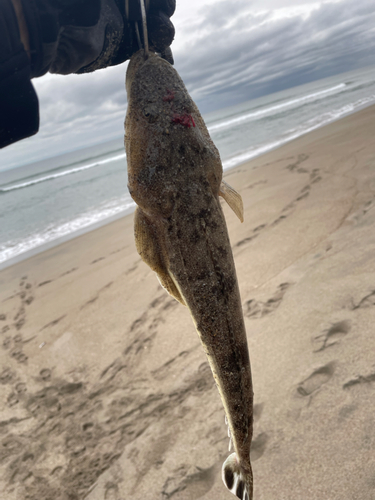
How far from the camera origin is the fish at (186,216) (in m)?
1.53

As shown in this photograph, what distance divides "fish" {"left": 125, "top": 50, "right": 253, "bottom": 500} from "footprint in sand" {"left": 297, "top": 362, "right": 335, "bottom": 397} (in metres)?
1.53

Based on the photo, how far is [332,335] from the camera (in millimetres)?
3443

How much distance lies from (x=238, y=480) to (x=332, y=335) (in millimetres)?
2012

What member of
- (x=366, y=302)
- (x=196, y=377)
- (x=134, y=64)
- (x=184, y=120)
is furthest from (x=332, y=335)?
(x=134, y=64)

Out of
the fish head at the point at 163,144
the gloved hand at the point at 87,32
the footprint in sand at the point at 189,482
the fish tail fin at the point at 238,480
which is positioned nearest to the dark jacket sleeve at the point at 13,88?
the gloved hand at the point at 87,32

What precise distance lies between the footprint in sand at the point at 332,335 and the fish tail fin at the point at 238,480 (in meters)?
1.80

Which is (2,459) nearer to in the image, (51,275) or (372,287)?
(372,287)

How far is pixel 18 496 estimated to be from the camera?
312 cm

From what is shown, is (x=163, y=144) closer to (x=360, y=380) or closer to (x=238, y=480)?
(x=238, y=480)

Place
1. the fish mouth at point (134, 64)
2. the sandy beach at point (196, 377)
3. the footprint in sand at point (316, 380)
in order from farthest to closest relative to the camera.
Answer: the footprint in sand at point (316, 380), the sandy beach at point (196, 377), the fish mouth at point (134, 64)

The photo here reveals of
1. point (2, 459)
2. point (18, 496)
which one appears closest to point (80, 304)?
point (2, 459)

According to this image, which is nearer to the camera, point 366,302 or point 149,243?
point 149,243

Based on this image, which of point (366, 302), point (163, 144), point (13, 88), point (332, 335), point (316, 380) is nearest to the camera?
point (13, 88)

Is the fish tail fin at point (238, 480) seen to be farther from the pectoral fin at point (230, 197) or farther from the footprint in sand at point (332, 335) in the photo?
the footprint in sand at point (332, 335)
